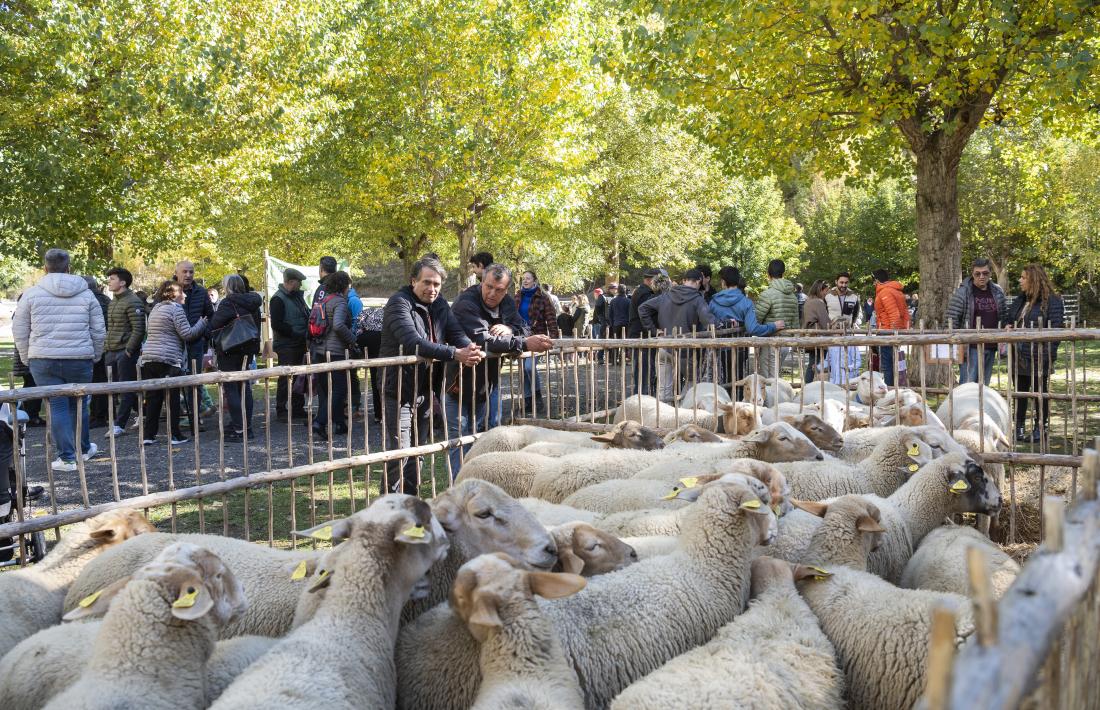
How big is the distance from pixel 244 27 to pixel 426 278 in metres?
12.3

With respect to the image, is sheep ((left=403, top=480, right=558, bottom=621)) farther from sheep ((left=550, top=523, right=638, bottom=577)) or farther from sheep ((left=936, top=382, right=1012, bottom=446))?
sheep ((left=936, top=382, right=1012, bottom=446))

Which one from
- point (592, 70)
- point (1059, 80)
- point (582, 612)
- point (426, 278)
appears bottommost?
point (582, 612)

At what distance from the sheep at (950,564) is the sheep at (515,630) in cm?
189

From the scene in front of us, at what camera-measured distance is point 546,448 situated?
6289mm

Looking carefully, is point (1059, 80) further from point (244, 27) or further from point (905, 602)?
point (244, 27)

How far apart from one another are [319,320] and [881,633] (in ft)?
28.5

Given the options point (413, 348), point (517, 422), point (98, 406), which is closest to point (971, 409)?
point (517, 422)

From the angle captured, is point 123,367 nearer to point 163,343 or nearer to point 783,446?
point 163,343

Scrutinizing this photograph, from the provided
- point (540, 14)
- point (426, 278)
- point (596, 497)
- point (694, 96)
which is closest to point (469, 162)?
point (540, 14)

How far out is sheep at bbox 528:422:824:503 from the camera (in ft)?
18.3

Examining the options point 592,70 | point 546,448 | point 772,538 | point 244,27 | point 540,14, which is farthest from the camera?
point 592,70

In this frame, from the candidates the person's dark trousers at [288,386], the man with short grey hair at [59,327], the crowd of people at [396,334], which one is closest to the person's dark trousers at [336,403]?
the crowd of people at [396,334]

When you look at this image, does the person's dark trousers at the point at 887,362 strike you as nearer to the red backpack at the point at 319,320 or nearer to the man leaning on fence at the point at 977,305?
the man leaning on fence at the point at 977,305

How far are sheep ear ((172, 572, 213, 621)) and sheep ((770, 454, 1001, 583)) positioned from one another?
2.17 meters
